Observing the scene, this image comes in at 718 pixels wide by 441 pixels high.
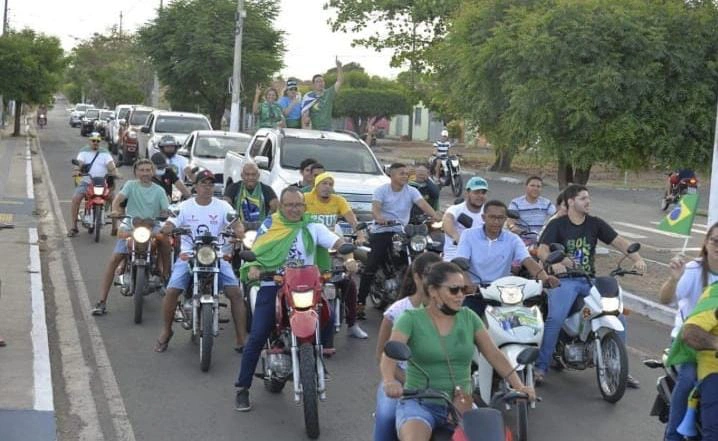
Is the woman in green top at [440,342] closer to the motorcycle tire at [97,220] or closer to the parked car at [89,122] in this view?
the motorcycle tire at [97,220]

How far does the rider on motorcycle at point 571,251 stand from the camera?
30.0 ft

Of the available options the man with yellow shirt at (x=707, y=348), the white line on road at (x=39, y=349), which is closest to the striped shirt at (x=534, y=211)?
the white line on road at (x=39, y=349)

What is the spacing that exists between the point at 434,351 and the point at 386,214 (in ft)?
22.0

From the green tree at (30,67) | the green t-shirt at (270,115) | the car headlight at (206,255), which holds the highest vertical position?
the green tree at (30,67)

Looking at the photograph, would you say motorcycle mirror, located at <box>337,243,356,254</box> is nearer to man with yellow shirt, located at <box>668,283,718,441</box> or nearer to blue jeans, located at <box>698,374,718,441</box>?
man with yellow shirt, located at <box>668,283,718,441</box>

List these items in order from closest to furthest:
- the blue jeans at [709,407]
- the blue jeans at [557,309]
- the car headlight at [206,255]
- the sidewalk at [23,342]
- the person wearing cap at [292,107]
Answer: the blue jeans at [709,407] → the sidewalk at [23,342] → the blue jeans at [557,309] → the car headlight at [206,255] → the person wearing cap at [292,107]

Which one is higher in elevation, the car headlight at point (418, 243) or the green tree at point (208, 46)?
the green tree at point (208, 46)

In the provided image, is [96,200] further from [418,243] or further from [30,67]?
[30,67]

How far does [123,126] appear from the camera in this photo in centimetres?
3775

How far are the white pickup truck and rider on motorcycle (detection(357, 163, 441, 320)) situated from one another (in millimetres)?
3359

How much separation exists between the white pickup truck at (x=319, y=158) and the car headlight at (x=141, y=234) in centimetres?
439

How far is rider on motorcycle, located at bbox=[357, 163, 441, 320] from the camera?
12117 mm

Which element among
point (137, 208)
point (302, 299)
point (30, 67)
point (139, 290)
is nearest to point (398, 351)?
point (302, 299)

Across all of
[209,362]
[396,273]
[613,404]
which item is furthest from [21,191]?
[613,404]
